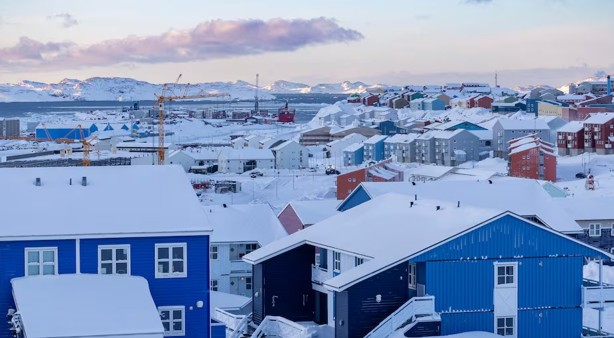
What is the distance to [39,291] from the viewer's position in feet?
49.6

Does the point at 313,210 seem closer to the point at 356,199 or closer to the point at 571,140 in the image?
the point at 356,199

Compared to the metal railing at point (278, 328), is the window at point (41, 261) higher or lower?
higher

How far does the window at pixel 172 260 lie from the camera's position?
54.0 ft

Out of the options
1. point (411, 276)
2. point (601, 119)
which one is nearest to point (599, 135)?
point (601, 119)

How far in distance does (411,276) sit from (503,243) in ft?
5.36

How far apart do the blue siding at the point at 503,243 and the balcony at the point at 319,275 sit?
2638 mm

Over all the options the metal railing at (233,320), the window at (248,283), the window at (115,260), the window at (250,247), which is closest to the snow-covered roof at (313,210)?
the window at (250,247)

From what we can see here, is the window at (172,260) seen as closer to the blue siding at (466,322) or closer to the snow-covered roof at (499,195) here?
the blue siding at (466,322)

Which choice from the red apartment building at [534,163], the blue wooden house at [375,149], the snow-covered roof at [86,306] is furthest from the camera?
the blue wooden house at [375,149]

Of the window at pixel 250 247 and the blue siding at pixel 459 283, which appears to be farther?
the window at pixel 250 247

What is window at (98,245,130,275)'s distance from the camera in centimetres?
1627

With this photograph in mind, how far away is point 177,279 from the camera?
54.1 ft

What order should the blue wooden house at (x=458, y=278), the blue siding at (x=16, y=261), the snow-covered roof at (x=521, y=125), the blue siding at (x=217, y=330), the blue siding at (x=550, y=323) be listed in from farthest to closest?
the snow-covered roof at (x=521, y=125) < the blue siding at (x=550, y=323) < the blue wooden house at (x=458, y=278) < the blue siding at (x=217, y=330) < the blue siding at (x=16, y=261)

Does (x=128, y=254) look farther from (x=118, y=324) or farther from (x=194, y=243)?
(x=118, y=324)
